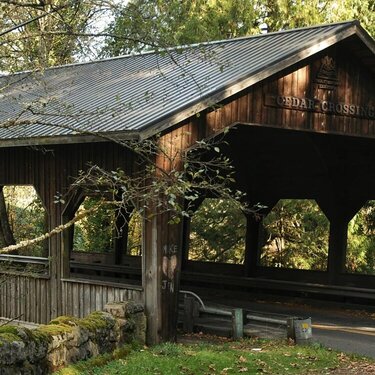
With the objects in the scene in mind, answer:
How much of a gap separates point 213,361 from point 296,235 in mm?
16085

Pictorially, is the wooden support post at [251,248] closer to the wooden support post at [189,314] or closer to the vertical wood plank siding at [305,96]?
the vertical wood plank siding at [305,96]

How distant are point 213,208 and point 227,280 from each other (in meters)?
7.92

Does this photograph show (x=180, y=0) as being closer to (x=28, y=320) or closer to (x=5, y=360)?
(x=28, y=320)

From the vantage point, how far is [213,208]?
87.9ft

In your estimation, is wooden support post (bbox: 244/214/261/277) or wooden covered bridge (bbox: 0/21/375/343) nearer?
wooden covered bridge (bbox: 0/21/375/343)

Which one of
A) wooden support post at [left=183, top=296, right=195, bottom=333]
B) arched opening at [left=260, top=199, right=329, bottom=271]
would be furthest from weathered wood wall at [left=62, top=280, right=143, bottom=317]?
arched opening at [left=260, top=199, right=329, bottom=271]

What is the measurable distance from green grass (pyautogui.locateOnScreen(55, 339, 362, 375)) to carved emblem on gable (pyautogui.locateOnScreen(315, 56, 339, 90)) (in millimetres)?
4970

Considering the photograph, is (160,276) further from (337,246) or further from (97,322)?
(337,246)

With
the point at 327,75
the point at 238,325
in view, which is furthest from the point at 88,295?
the point at 327,75

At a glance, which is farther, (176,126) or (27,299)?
(27,299)

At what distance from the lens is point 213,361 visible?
1015 centimetres

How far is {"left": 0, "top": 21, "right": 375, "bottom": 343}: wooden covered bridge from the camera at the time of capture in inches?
454

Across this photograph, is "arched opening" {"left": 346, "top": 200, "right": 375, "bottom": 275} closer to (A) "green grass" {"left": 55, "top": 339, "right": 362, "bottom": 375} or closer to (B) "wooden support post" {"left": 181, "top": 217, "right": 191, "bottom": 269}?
(B) "wooden support post" {"left": 181, "top": 217, "right": 191, "bottom": 269}

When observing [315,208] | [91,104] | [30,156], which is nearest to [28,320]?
[30,156]
